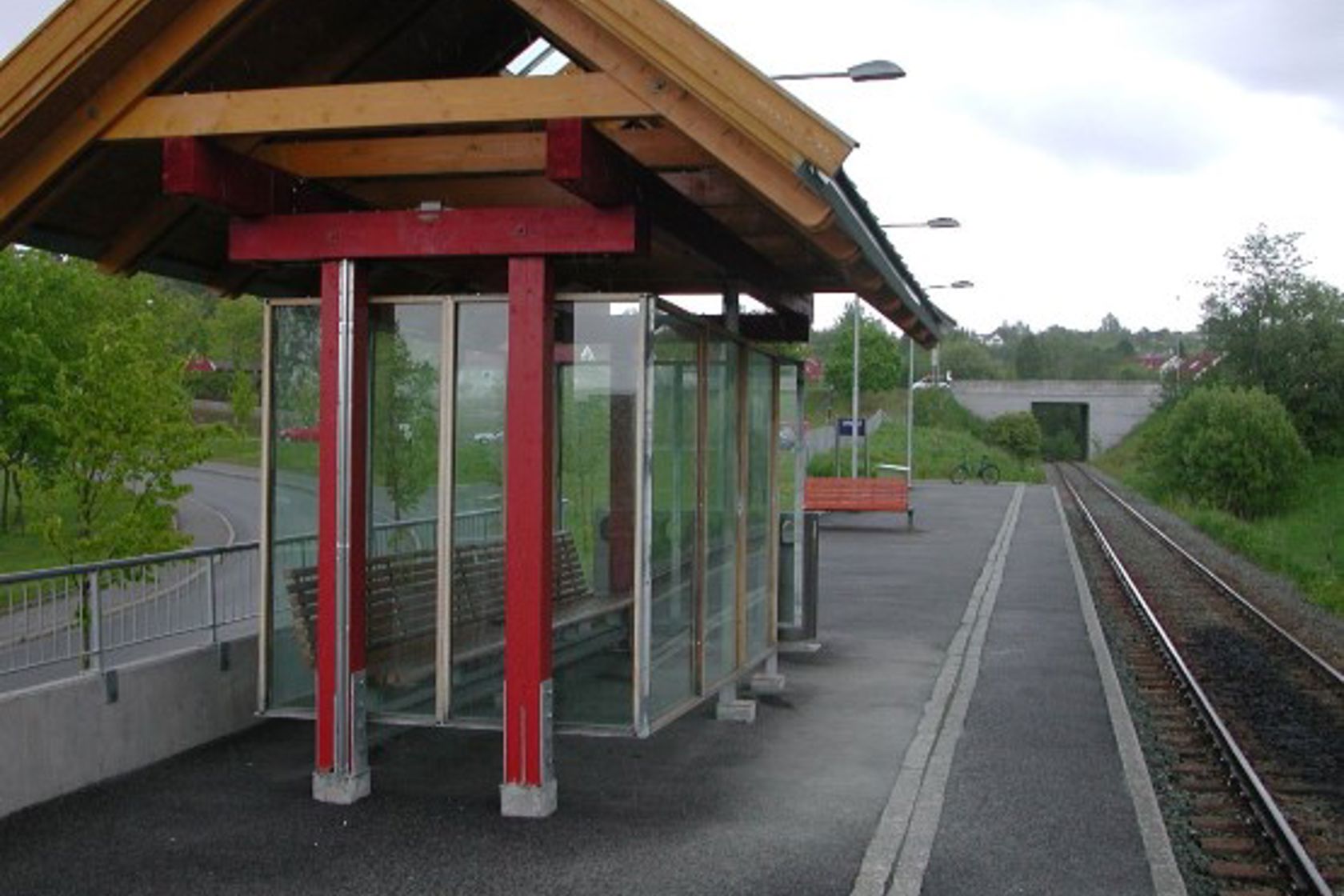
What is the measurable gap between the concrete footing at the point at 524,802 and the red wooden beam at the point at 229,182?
2991 mm

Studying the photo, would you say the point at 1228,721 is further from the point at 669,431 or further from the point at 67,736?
the point at 67,736

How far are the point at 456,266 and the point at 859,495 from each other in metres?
21.6

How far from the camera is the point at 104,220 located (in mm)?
7848

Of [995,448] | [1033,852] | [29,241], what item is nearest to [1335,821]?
[1033,852]

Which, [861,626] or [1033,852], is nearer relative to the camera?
[1033,852]

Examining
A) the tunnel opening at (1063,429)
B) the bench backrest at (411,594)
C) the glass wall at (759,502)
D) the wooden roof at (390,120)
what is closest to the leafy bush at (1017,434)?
the tunnel opening at (1063,429)

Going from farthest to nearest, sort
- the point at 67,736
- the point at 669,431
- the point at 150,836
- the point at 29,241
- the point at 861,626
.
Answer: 1. the point at 861,626
2. the point at 669,431
3. the point at 29,241
4. the point at 67,736
5. the point at 150,836

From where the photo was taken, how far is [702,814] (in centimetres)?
712

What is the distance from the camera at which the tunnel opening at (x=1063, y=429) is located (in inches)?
4159

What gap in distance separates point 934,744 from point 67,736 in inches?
189

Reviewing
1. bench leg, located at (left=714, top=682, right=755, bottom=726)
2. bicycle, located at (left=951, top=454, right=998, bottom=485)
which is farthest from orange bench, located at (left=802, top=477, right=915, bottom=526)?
bicycle, located at (left=951, top=454, right=998, bottom=485)

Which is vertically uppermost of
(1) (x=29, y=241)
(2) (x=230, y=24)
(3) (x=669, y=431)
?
(2) (x=230, y=24)

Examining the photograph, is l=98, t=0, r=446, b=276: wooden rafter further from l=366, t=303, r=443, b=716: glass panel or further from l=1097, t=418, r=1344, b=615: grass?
l=1097, t=418, r=1344, b=615: grass

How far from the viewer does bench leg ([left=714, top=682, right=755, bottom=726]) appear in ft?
30.9
